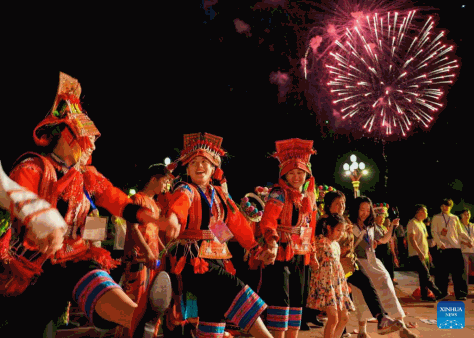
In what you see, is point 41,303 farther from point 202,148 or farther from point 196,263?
point 202,148

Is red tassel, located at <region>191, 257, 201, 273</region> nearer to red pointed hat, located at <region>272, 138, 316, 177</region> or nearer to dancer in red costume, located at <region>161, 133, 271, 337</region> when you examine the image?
dancer in red costume, located at <region>161, 133, 271, 337</region>

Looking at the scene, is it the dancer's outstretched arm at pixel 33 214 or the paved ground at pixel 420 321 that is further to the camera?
the paved ground at pixel 420 321

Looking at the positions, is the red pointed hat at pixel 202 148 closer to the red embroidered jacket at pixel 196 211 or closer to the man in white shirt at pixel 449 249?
the red embroidered jacket at pixel 196 211

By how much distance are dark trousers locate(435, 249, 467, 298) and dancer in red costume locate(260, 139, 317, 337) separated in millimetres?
5569

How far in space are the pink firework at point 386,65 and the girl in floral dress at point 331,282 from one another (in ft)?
29.7

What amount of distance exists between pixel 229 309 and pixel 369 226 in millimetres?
3012

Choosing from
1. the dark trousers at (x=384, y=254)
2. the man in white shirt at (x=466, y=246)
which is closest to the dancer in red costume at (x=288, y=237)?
the dark trousers at (x=384, y=254)

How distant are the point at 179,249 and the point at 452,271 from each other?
7.24 m

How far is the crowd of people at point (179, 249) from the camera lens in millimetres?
2713

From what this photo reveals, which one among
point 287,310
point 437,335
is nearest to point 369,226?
point 437,335

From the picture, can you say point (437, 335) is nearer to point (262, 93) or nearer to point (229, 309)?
point (229, 309)

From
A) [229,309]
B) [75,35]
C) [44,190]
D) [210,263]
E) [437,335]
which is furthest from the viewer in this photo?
[75,35]

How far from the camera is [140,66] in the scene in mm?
12406

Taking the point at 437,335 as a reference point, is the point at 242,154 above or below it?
above
